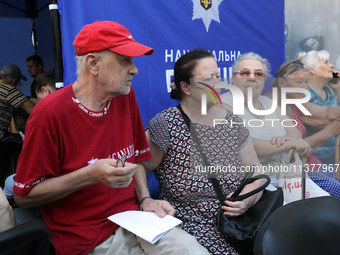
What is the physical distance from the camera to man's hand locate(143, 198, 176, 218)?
1.70 m

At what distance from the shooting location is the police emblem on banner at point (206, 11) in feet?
9.38

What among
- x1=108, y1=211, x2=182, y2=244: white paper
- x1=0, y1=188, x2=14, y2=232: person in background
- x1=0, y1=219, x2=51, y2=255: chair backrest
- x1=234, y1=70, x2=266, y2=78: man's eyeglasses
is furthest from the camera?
x1=234, y1=70, x2=266, y2=78: man's eyeglasses

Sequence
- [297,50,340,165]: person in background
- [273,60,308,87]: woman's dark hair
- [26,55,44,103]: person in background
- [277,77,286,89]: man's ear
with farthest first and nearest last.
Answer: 1. [26,55,44,103]: person in background
2. [273,60,308,87]: woman's dark hair
3. [277,77,286,89]: man's ear
4. [297,50,340,165]: person in background

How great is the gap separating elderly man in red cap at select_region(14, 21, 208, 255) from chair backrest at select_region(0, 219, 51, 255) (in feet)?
1.50

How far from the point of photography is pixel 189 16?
9.23 feet

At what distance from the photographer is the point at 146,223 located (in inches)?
62.9

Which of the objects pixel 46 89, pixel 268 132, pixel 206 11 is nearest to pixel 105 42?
pixel 268 132

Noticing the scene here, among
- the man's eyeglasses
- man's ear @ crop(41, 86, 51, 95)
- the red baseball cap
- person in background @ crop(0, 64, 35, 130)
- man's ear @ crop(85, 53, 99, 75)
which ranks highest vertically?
the red baseball cap

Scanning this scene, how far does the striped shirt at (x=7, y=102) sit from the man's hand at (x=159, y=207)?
217 centimetres

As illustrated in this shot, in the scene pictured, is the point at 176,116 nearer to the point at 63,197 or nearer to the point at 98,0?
the point at 63,197

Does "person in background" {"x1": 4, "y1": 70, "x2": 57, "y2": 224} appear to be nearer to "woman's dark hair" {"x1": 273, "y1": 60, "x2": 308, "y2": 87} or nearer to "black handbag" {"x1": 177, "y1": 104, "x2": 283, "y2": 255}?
"black handbag" {"x1": 177, "y1": 104, "x2": 283, "y2": 255}

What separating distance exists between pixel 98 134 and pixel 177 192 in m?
0.59

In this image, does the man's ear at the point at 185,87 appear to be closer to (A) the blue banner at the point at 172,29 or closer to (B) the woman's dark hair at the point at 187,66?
(B) the woman's dark hair at the point at 187,66

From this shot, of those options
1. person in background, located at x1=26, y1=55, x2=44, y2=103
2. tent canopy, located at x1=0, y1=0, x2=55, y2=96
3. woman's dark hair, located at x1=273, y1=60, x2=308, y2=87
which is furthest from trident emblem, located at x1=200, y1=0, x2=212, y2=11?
tent canopy, located at x1=0, y1=0, x2=55, y2=96
